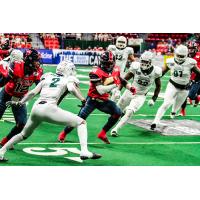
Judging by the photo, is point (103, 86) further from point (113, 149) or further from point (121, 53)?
point (121, 53)

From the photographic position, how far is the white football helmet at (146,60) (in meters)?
9.55

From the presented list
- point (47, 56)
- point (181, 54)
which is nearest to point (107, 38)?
point (181, 54)

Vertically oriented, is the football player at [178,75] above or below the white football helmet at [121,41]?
below

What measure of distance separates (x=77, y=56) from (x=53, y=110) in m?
14.7

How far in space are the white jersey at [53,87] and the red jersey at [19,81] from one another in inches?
24.1

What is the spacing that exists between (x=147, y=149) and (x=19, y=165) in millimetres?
2310

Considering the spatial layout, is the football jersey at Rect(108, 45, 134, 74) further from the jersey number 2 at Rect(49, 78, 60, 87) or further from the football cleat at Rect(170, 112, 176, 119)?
the jersey number 2 at Rect(49, 78, 60, 87)

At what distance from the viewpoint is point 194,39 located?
1420 cm

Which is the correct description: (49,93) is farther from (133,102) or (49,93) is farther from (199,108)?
(199,108)

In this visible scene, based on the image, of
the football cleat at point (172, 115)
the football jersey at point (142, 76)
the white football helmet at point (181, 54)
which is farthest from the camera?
the football cleat at point (172, 115)

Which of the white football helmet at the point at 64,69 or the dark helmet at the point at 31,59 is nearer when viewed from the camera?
the white football helmet at the point at 64,69

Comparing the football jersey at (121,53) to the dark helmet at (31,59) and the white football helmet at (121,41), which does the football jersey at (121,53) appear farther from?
the dark helmet at (31,59)

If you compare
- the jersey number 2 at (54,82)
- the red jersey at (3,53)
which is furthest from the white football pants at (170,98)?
the red jersey at (3,53)

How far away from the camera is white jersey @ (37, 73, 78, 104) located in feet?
23.5
